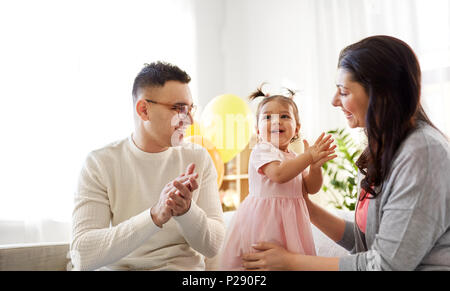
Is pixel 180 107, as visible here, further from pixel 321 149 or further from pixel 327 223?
pixel 327 223

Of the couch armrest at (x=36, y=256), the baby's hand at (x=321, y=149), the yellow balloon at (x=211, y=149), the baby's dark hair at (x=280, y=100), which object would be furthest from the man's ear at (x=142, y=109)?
the couch armrest at (x=36, y=256)

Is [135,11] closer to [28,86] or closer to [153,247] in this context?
[28,86]

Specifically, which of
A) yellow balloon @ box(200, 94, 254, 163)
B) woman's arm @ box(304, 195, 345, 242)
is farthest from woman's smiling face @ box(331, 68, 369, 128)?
yellow balloon @ box(200, 94, 254, 163)

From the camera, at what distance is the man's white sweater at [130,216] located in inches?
40.0

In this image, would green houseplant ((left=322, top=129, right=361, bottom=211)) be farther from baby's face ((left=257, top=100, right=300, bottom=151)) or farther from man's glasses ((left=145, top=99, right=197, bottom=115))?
man's glasses ((left=145, top=99, right=197, bottom=115))

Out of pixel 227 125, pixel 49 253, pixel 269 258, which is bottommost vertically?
pixel 49 253

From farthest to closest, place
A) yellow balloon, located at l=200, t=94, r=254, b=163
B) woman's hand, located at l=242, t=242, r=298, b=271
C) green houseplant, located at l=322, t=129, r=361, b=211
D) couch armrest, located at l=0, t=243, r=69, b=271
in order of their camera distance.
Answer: green houseplant, located at l=322, t=129, r=361, b=211
yellow balloon, located at l=200, t=94, r=254, b=163
couch armrest, located at l=0, t=243, r=69, b=271
woman's hand, located at l=242, t=242, r=298, b=271

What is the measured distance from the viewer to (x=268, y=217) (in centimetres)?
102

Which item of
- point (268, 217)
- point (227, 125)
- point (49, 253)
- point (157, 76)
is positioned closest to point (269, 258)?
point (268, 217)

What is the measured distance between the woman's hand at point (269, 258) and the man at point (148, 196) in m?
0.17

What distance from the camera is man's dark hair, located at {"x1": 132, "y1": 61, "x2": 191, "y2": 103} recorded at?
1015mm

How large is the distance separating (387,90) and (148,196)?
646 millimetres

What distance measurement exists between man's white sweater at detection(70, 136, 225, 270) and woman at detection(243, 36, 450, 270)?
0.19 m
